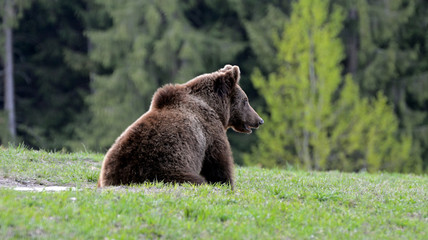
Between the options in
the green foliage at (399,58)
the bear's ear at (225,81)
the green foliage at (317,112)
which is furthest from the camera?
the green foliage at (399,58)

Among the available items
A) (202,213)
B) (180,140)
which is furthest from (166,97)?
(202,213)

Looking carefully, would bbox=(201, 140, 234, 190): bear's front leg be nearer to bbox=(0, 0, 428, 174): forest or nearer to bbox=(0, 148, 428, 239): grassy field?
bbox=(0, 148, 428, 239): grassy field

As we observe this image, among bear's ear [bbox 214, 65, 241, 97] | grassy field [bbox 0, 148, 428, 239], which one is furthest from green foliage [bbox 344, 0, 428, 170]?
grassy field [bbox 0, 148, 428, 239]

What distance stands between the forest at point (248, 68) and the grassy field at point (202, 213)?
16937mm

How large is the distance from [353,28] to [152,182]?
85.0 feet

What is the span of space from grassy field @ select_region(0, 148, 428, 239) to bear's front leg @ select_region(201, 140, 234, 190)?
0.48 metres

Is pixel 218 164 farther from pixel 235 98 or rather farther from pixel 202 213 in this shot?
pixel 202 213

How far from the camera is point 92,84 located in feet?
105

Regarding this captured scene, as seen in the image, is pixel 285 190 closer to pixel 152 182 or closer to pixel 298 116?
pixel 152 182

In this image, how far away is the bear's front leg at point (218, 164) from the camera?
826cm

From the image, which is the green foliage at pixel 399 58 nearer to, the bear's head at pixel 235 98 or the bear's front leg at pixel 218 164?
the bear's head at pixel 235 98

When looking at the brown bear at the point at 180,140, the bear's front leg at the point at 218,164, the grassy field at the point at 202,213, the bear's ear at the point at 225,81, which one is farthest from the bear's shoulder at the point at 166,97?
the grassy field at the point at 202,213

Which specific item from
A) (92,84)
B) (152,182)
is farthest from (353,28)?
(152,182)

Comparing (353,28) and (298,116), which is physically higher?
(353,28)
